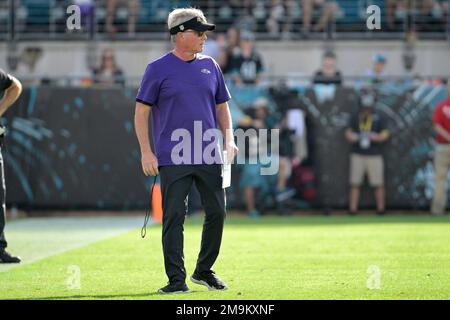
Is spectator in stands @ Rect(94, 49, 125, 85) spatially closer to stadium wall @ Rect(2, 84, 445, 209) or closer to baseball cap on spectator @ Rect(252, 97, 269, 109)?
stadium wall @ Rect(2, 84, 445, 209)

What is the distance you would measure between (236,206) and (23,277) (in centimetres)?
1161

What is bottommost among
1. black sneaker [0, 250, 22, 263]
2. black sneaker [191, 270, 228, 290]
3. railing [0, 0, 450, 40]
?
black sneaker [0, 250, 22, 263]

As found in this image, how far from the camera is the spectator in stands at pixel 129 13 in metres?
25.0

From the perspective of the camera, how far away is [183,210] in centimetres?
966

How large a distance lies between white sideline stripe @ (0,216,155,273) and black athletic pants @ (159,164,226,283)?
9.37ft

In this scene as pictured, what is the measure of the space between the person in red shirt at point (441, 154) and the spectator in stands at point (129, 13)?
7.37 metres

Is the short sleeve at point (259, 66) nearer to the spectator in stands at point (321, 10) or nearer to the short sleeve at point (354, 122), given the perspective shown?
the spectator in stands at point (321, 10)

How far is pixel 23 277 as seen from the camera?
11.0 m

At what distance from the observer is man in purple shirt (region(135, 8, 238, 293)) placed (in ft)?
31.4

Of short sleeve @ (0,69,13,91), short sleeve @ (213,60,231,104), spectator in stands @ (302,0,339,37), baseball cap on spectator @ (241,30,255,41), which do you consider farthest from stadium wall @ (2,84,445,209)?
short sleeve @ (213,60,231,104)

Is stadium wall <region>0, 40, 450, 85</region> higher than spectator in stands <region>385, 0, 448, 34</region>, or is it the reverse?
spectator in stands <region>385, 0, 448, 34</region>

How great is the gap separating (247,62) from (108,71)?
2.95m

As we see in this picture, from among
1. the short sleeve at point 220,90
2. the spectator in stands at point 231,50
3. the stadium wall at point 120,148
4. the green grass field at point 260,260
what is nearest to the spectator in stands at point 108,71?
the stadium wall at point 120,148

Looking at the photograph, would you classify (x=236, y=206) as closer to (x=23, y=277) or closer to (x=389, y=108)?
(x=389, y=108)
